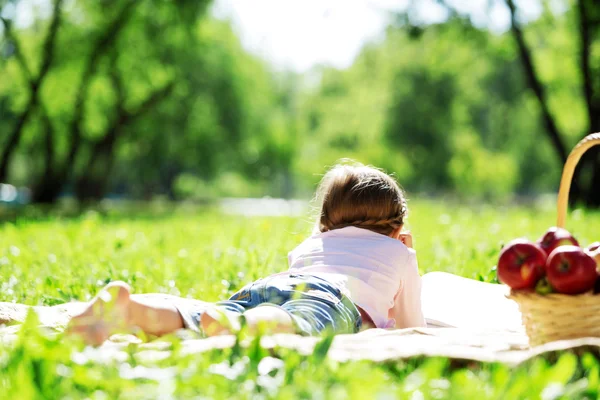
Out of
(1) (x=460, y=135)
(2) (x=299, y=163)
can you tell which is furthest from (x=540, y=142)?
(2) (x=299, y=163)

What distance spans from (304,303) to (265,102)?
32512mm

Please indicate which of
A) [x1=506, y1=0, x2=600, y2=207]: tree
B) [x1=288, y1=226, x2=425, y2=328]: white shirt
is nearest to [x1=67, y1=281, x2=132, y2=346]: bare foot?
[x1=288, y1=226, x2=425, y2=328]: white shirt

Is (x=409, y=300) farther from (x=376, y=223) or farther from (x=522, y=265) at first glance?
(x=522, y=265)

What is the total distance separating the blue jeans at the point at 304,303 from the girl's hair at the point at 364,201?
1.80ft

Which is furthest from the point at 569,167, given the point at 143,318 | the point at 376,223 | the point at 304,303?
the point at 143,318

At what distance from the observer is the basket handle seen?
3576mm

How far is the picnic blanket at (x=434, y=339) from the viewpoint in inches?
101

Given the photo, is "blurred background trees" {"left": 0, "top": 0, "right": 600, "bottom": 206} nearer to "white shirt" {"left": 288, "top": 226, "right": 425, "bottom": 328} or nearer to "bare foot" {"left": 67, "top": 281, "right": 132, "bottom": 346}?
"white shirt" {"left": 288, "top": 226, "right": 425, "bottom": 328}

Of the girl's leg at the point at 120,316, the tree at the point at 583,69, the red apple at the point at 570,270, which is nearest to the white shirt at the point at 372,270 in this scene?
the girl's leg at the point at 120,316

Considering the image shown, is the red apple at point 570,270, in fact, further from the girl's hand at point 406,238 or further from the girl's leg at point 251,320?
the girl's hand at point 406,238

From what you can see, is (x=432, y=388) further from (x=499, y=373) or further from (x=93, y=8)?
(x=93, y=8)

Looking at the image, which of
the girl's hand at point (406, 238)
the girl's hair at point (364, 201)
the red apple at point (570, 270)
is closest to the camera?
the red apple at point (570, 270)

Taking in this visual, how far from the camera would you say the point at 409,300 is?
144 inches

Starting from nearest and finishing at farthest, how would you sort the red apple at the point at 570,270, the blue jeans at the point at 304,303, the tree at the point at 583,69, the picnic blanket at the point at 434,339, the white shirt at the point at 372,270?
the picnic blanket at the point at 434,339 < the red apple at the point at 570,270 < the blue jeans at the point at 304,303 < the white shirt at the point at 372,270 < the tree at the point at 583,69
